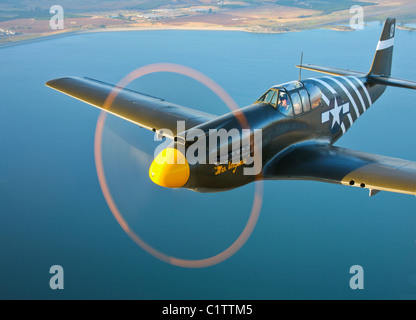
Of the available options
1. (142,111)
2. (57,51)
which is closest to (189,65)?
(57,51)

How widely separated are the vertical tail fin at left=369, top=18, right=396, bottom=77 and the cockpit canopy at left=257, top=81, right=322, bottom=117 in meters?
4.89

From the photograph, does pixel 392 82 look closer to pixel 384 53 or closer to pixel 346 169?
pixel 384 53

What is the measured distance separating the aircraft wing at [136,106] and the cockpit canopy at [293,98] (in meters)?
2.42

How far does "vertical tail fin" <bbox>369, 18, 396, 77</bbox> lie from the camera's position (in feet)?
52.2

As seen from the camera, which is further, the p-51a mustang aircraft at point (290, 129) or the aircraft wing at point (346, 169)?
the aircraft wing at point (346, 169)

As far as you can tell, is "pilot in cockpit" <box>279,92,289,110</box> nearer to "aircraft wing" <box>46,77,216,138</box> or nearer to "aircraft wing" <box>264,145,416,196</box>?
"aircraft wing" <box>264,145,416,196</box>

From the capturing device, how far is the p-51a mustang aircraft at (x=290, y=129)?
9866mm

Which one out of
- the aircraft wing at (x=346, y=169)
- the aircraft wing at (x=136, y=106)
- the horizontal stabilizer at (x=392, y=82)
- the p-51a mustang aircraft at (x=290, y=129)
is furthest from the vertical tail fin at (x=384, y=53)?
the aircraft wing at (x=136, y=106)

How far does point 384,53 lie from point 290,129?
7.45 m

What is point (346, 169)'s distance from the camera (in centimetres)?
1076

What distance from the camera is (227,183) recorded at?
33.9ft

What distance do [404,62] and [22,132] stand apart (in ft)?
78.7

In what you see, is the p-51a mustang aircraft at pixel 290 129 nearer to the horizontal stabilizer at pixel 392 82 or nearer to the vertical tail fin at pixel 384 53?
the horizontal stabilizer at pixel 392 82

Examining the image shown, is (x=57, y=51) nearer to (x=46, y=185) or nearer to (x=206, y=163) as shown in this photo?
(x=46, y=185)
